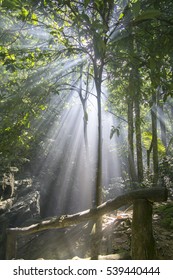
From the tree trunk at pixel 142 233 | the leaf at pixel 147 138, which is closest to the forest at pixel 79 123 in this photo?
the tree trunk at pixel 142 233

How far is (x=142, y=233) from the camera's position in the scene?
114 inches

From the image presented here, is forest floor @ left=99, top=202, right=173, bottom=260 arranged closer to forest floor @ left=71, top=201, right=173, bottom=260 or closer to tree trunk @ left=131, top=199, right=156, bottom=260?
forest floor @ left=71, top=201, right=173, bottom=260

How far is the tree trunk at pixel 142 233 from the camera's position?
112 inches

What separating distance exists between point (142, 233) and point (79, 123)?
14640 mm

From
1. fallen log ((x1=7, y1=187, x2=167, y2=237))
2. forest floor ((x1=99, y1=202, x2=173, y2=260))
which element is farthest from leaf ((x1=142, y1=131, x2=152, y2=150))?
fallen log ((x1=7, y1=187, x2=167, y2=237))

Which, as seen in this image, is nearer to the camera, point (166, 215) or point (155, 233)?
point (155, 233)

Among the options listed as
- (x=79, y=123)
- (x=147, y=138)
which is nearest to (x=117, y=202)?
(x=147, y=138)

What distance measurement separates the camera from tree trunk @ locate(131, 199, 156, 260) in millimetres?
2855

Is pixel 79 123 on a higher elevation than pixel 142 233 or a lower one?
higher

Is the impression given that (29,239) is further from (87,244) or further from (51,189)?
(51,189)

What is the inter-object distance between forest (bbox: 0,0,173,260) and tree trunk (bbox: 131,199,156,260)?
11mm

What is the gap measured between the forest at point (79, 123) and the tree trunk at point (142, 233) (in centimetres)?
1

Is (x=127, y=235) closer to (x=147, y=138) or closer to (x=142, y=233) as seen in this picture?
(x=142, y=233)
